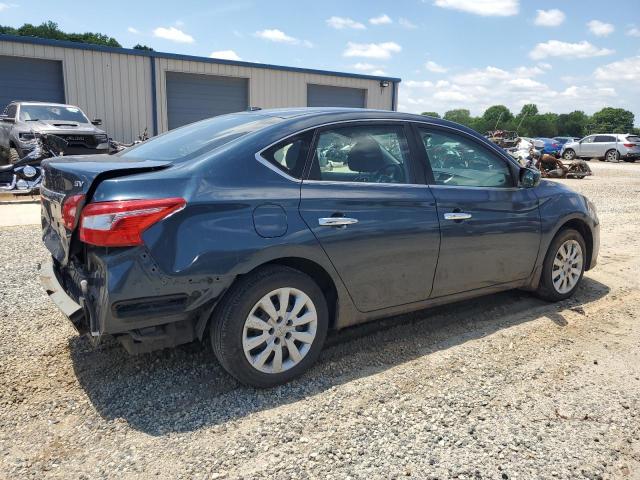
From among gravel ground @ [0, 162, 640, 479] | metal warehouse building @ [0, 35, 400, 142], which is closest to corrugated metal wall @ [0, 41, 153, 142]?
metal warehouse building @ [0, 35, 400, 142]

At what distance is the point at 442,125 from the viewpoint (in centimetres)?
412

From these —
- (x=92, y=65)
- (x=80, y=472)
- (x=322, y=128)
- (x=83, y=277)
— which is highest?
(x=92, y=65)

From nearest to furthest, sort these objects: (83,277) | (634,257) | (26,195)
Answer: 1. (83,277)
2. (634,257)
3. (26,195)

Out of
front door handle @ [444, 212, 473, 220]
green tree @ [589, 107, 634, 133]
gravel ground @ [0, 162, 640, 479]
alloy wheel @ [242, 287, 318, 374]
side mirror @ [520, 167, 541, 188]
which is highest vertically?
green tree @ [589, 107, 634, 133]

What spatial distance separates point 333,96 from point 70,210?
2165 centimetres

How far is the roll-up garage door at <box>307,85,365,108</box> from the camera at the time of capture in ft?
75.6

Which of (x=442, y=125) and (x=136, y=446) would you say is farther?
(x=442, y=125)

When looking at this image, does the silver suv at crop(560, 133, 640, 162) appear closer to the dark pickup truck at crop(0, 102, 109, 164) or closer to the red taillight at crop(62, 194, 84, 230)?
the dark pickup truck at crop(0, 102, 109, 164)

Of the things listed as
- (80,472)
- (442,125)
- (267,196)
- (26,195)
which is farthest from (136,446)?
(26,195)

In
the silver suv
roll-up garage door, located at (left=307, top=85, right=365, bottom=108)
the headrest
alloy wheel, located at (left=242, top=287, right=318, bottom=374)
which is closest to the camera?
alloy wheel, located at (left=242, top=287, right=318, bottom=374)

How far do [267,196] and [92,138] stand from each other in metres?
11.3

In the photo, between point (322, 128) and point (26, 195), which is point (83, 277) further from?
point (26, 195)

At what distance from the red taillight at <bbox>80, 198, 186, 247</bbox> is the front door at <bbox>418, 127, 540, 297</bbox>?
6.63ft

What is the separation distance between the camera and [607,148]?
1246 inches
